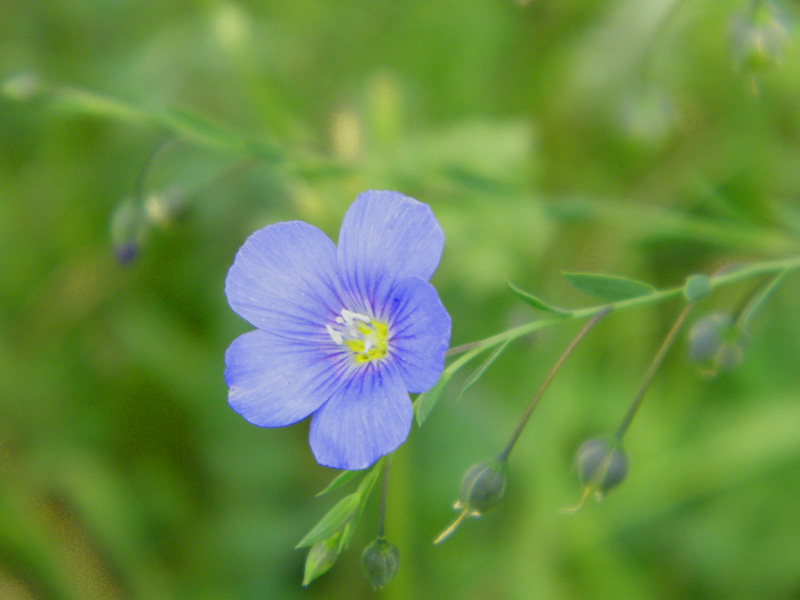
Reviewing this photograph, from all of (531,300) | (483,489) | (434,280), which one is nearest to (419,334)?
(531,300)


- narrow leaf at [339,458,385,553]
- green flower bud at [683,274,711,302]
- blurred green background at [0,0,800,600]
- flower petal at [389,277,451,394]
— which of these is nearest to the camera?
flower petal at [389,277,451,394]

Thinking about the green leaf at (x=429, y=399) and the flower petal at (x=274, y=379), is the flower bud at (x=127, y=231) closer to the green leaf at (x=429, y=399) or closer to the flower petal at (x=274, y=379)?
the flower petal at (x=274, y=379)

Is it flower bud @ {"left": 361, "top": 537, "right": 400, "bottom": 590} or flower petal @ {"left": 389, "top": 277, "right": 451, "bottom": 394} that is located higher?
flower petal @ {"left": 389, "top": 277, "right": 451, "bottom": 394}

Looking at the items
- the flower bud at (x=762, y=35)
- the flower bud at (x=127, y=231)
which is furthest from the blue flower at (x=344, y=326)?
the flower bud at (x=762, y=35)

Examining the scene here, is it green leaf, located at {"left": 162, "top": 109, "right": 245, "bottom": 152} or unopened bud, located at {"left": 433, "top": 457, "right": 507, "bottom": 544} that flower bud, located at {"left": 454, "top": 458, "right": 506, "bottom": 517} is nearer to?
unopened bud, located at {"left": 433, "top": 457, "right": 507, "bottom": 544}

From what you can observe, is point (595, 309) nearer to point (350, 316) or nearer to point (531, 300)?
point (531, 300)

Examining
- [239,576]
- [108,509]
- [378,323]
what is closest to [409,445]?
[239,576]

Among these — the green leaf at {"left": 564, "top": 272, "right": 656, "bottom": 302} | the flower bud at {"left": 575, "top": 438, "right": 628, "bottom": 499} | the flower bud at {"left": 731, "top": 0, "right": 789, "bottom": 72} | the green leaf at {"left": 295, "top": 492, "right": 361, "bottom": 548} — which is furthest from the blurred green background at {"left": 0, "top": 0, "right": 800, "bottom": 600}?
the green leaf at {"left": 295, "top": 492, "right": 361, "bottom": 548}

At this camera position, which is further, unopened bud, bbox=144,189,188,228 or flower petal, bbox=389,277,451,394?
unopened bud, bbox=144,189,188,228
